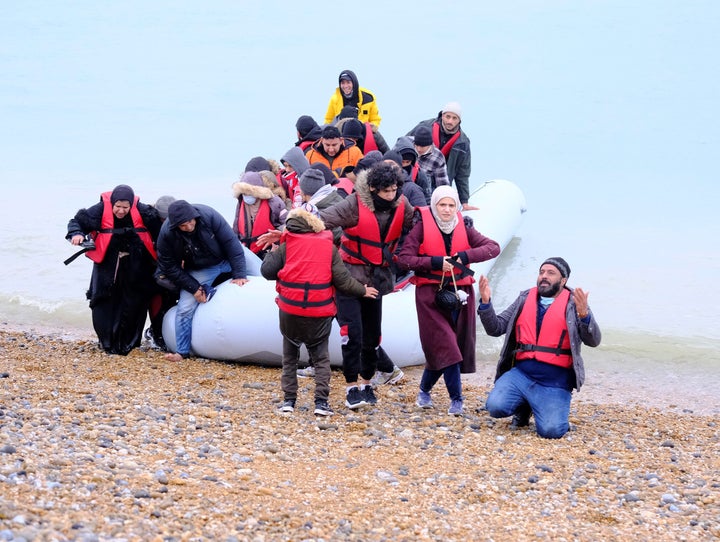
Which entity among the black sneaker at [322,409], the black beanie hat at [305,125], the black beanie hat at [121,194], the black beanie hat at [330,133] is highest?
the black beanie hat at [305,125]

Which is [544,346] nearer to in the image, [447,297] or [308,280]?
[447,297]

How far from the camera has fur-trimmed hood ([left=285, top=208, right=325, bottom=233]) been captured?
17.8ft

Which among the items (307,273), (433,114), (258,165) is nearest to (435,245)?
(307,273)

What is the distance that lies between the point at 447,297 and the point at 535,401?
76 cm

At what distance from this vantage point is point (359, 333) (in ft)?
18.9

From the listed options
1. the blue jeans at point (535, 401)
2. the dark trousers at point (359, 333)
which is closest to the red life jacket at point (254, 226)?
the dark trousers at point (359, 333)

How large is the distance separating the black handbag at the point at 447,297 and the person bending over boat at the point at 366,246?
37 cm

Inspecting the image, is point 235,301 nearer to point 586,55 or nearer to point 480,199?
point 480,199

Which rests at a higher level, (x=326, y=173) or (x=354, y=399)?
(x=326, y=173)

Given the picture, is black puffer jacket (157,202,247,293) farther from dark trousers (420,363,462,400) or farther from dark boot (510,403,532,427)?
dark boot (510,403,532,427)

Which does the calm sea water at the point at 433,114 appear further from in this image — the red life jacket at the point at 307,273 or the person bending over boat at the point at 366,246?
the red life jacket at the point at 307,273

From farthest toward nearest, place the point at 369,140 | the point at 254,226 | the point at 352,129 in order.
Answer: the point at 369,140 → the point at 352,129 → the point at 254,226

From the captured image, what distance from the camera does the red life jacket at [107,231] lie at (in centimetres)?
687

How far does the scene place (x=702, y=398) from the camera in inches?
306
